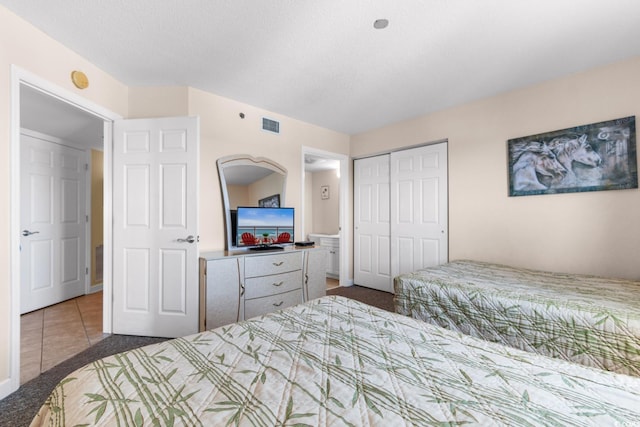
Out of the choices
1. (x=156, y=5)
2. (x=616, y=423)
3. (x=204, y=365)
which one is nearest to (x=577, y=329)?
(x=616, y=423)

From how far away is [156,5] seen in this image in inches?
69.3

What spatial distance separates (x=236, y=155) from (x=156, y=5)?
62.4 inches

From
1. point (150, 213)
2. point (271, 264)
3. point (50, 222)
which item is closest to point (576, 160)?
point (271, 264)

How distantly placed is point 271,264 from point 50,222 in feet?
10.1

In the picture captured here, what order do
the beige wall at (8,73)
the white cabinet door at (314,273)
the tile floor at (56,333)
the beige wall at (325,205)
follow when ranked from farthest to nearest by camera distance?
1. the beige wall at (325,205)
2. the white cabinet door at (314,273)
3. the tile floor at (56,333)
4. the beige wall at (8,73)

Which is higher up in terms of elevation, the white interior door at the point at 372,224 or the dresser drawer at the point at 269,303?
the white interior door at the point at 372,224

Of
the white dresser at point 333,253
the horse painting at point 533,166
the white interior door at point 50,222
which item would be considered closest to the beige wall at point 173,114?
the white dresser at point 333,253

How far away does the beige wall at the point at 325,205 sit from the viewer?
218 inches

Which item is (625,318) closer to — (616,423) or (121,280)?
(616,423)

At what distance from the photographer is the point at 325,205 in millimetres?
5711

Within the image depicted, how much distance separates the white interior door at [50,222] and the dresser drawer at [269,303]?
2.78m

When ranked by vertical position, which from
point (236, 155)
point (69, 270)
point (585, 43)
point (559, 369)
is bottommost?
point (69, 270)

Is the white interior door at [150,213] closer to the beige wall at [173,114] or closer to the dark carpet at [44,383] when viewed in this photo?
the dark carpet at [44,383]

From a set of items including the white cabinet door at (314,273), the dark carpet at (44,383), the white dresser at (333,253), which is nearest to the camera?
the dark carpet at (44,383)
